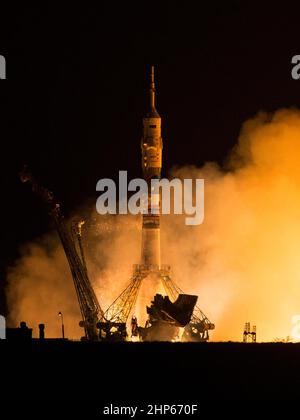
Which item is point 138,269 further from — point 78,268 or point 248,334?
point 248,334

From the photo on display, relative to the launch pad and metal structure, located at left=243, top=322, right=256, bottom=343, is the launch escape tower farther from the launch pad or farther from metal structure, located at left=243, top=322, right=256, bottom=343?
metal structure, located at left=243, top=322, right=256, bottom=343

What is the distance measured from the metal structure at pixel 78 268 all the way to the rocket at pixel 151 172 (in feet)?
8.76

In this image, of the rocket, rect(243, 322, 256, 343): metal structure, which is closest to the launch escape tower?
the rocket

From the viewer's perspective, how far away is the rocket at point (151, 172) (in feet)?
360

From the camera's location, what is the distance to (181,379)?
327 ft

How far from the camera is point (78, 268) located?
109188mm

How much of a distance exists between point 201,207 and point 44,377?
723 inches

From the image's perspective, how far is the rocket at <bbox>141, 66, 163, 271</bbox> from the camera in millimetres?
109625

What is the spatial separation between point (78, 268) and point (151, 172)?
4812 mm

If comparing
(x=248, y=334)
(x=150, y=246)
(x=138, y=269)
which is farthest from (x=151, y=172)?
(x=248, y=334)
